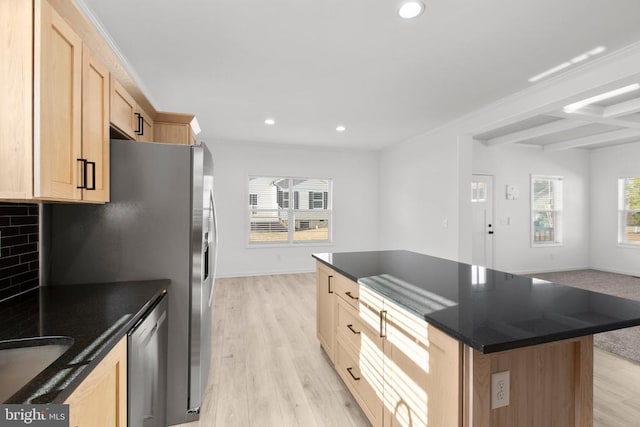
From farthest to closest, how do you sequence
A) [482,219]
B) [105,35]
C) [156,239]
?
[482,219]
[105,35]
[156,239]

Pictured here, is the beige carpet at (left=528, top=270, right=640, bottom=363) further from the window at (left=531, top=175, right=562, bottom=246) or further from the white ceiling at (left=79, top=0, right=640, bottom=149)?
the white ceiling at (left=79, top=0, right=640, bottom=149)

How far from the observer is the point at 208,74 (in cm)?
298

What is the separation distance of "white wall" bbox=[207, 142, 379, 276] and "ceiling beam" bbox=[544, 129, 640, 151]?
11.6 feet

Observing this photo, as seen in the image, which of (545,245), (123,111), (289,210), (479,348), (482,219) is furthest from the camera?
(545,245)

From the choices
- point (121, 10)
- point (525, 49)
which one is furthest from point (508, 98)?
point (121, 10)

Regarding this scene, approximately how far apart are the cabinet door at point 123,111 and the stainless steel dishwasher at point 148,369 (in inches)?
45.8

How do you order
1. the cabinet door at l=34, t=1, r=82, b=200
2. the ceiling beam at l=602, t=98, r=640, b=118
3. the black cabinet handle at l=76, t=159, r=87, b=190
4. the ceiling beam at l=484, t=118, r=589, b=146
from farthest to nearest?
the ceiling beam at l=484, t=118, r=589, b=146
the ceiling beam at l=602, t=98, r=640, b=118
the black cabinet handle at l=76, t=159, r=87, b=190
the cabinet door at l=34, t=1, r=82, b=200

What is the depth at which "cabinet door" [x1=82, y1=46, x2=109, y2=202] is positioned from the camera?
150 cm

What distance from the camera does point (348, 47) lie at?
2461 millimetres

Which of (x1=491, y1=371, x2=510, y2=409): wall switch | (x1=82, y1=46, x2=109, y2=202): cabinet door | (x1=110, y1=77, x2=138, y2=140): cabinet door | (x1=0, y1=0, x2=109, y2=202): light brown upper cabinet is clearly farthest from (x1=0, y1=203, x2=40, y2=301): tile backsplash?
(x1=491, y1=371, x2=510, y2=409): wall switch

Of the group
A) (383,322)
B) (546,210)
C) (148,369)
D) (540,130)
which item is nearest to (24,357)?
(148,369)

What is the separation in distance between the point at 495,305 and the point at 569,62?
2.57 metres

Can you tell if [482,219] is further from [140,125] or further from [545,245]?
[140,125]

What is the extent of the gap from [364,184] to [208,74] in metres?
4.37
